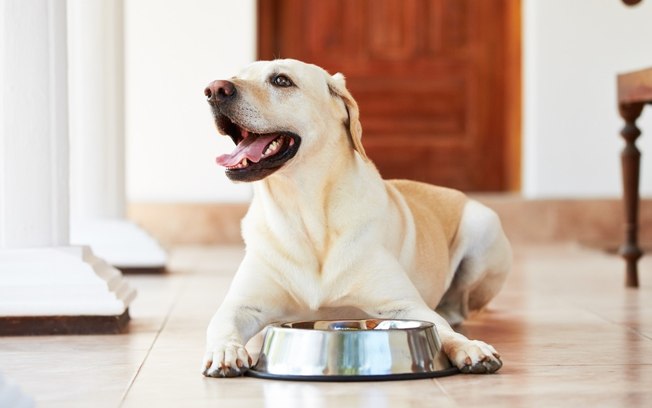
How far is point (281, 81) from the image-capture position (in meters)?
2.84

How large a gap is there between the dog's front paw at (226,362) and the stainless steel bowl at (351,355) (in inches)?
1.2

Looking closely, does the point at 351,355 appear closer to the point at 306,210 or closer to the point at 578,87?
the point at 306,210

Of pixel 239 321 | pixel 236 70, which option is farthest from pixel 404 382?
pixel 236 70

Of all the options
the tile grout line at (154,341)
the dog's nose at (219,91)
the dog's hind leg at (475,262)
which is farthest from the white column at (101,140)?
the dog's nose at (219,91)

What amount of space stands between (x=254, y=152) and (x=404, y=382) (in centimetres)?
71

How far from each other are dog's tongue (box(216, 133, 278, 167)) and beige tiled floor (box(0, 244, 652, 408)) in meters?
0.50

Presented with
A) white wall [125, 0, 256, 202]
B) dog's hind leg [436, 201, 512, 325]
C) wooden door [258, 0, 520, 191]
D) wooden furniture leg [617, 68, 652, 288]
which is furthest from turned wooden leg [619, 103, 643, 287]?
white wall [125, 0, 256, 202]

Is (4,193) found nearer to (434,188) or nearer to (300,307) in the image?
(300,307)

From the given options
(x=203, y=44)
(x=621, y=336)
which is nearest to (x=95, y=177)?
(x=203, y=44)

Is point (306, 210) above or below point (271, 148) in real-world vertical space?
below

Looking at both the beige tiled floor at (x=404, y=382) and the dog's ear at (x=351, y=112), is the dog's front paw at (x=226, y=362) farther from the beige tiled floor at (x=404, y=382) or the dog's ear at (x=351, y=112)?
the dog's ear at (x=351, y=112)

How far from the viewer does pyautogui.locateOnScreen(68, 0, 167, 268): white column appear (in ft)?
17.1

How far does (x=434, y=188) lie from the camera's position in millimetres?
3662

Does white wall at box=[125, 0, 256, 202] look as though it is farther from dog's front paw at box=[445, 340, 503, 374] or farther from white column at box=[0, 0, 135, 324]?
dog's front paw at box=[445, 340, 503, 374]
